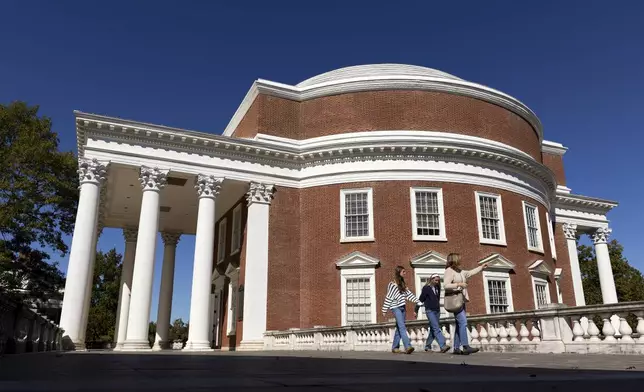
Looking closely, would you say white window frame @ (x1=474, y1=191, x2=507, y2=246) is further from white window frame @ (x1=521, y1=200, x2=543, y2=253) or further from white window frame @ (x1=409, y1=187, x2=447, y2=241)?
white window frame @ (x1=409, y1=187, x2=447, y2=241)

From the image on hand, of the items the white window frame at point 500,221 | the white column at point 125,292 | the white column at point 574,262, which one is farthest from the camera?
the white column at point 574,262

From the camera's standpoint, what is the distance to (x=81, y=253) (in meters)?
22.8

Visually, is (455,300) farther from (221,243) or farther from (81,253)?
(221,243)

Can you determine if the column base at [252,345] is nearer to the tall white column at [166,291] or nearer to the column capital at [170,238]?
the tall white column at [166,291]

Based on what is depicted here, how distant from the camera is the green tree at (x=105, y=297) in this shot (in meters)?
55.8

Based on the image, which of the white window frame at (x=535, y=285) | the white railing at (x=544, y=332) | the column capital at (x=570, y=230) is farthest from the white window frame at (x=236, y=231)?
the column capital at (x=570, y=230)

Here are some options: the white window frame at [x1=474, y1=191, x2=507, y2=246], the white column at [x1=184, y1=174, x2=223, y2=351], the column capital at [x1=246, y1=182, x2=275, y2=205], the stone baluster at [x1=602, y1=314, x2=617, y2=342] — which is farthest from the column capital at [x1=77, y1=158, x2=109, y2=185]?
the stone baluster at [x1=602, y1=314, x2=617, y2=342]

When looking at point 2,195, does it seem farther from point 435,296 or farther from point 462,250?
point 435,296

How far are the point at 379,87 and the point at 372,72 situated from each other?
10.6 ft

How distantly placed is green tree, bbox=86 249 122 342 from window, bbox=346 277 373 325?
39.6m

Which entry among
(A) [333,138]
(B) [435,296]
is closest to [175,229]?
(A) [333,138]

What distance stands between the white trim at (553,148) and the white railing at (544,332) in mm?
27037

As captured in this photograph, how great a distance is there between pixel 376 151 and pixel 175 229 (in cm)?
1897

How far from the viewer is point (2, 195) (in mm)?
32406
